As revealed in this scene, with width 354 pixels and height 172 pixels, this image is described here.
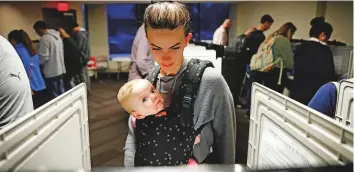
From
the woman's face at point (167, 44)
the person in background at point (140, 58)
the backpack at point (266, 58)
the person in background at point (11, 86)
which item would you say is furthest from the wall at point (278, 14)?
the person in background at point (11, 86)

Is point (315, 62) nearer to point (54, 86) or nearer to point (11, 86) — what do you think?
point (11, 86)

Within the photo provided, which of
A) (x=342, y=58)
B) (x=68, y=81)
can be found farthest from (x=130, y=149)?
(x=68, y=81)

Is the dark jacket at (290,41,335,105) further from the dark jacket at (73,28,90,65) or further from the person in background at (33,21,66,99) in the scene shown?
the dark jacket at (73,28,90,65)

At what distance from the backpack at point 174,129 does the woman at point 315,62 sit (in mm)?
1471

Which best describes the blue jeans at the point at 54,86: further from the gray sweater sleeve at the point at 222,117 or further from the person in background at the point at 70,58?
the gray sweater sleeve at the point at 222,117

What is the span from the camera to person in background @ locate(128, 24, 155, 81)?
6.13ft

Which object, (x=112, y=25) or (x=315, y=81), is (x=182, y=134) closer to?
(x=315, y=81)

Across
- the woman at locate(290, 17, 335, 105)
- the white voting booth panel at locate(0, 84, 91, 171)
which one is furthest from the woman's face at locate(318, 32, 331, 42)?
the white voting booth panel at locate(0, 84, 91, 171)

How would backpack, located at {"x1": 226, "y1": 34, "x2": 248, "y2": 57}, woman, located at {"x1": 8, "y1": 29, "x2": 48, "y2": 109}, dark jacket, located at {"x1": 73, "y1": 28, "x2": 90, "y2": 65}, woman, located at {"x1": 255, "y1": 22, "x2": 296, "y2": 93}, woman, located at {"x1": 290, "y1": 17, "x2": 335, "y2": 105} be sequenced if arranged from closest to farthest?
1. woman, located at {"x1": 290, "y1": 17, "x2": 335, "y2": 105}
2. woman, located at {"x1": 8, "y1": 29, "x2": 48, "y2": 109}
3. woman, located at {"x1": 255, "y1": 22, "x2": 296, "y2": 93}
4. backpack, located at {"x1": 226, "y1": 34, "x2": 248, "y2": 57}
5. dark jacket, located at {"x1": 73, "y1": 28, "x2": 90, "y2": 65}

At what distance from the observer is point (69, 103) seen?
0.66 m

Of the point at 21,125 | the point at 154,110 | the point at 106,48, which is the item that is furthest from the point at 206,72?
the point at 106,48

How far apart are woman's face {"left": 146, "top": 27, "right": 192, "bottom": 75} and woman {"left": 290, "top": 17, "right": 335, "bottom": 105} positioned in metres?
1.57

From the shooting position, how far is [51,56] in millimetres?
2922

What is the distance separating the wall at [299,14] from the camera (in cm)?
357
